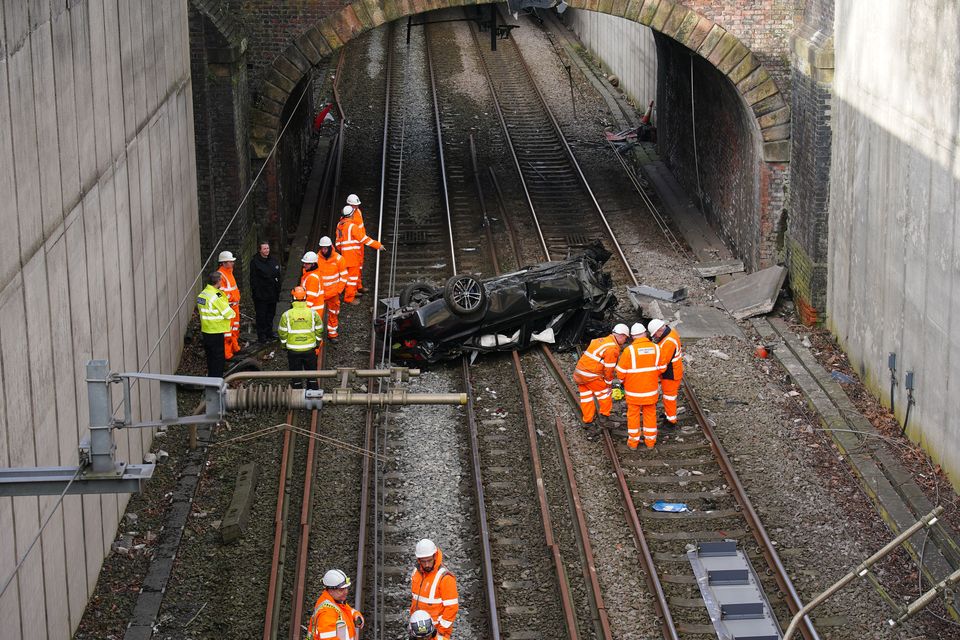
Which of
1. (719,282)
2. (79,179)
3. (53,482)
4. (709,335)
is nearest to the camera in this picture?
(53,482)

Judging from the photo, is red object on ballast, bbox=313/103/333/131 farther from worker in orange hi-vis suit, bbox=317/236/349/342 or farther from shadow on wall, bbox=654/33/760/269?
worker in orange hi-vis suit, bbox=317/236/349/342

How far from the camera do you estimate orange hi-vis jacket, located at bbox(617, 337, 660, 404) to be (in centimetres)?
1336

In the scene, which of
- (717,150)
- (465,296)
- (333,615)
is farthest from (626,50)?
(333,615)

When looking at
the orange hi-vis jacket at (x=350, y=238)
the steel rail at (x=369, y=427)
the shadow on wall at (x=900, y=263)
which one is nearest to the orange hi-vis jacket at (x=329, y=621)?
the steel rail at (x=369, y=427)

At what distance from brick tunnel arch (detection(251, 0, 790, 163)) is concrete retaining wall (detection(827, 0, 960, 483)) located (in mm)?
1785

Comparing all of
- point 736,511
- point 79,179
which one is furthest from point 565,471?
point 79,179

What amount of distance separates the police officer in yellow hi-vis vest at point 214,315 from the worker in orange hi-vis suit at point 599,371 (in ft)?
13.0

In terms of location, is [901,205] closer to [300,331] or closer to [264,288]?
[300,331]

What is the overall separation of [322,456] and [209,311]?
7.40 feet

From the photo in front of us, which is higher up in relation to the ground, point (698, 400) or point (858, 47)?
point (858, 47)

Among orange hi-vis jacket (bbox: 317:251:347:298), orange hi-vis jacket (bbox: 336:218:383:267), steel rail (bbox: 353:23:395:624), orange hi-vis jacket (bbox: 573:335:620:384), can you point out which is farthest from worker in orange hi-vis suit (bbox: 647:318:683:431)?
orange hi-vis jacket (bbox: 336:218:383:267)

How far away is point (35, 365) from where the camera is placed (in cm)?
940

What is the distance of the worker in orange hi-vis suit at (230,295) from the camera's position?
15.4 metres

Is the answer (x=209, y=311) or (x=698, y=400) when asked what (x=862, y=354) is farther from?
(x=209, y=311)
